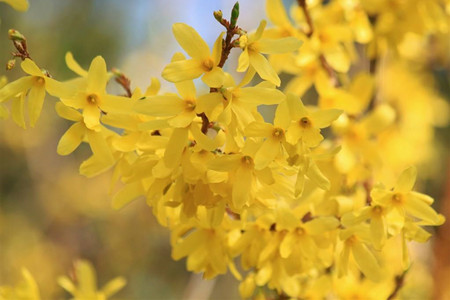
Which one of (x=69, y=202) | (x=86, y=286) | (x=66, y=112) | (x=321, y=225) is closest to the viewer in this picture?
(x=66, y=112)

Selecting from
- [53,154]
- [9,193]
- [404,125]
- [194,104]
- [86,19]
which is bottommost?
[9,193]

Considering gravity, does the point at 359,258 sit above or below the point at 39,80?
below

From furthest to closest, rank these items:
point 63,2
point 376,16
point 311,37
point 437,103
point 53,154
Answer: point 63,2, point 53,154, point 437,103, point 376,16, point 311,37

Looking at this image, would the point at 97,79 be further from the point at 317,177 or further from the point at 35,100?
the point at 317,177

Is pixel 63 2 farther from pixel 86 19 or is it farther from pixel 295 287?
pixel 295 287

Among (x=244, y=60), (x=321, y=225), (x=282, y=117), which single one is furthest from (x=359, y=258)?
(x=244, y=60)

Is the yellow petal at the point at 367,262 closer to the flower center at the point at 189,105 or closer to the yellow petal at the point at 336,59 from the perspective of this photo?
the flower center at the point at 189,105

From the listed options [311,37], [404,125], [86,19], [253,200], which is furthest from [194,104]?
[86,19]
